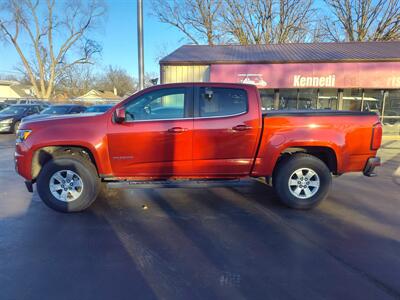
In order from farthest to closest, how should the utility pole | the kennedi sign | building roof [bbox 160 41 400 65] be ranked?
building roof [bbox 160 41 400 65] → the kennedi sign → the utility pole

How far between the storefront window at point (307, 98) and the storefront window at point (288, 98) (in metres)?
0.28

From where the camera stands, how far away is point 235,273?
2.74 m

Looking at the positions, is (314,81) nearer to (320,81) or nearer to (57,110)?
(320,81)

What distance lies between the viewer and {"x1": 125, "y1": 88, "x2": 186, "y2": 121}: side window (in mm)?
4168

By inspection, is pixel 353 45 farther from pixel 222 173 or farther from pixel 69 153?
pixel 69 153

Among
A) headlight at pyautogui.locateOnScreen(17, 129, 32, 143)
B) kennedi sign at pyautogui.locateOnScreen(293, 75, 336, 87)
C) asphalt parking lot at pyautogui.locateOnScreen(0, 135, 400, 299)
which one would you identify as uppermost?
kennedi sign at pyautogui.locateOnScreen(293, 75, 336, 87)

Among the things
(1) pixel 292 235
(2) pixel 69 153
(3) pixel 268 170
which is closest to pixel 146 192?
(2) pixel 69 153

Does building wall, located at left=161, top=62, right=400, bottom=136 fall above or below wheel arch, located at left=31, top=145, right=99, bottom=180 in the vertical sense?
above

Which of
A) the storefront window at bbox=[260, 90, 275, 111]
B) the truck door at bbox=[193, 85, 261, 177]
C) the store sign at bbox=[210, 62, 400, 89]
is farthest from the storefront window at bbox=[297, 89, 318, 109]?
the truck door at bbox=[193, 85, 261, 177]

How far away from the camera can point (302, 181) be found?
4395 millimetres

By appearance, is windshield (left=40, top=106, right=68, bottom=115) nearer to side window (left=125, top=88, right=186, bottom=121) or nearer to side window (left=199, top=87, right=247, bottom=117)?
side window (left=125, top=88, right=186, bottom=121)

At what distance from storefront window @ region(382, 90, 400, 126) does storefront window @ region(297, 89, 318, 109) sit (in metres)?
3.45

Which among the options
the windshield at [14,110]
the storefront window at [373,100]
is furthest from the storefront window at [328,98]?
the windshield at [14,110]

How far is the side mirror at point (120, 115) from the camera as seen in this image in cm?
398
